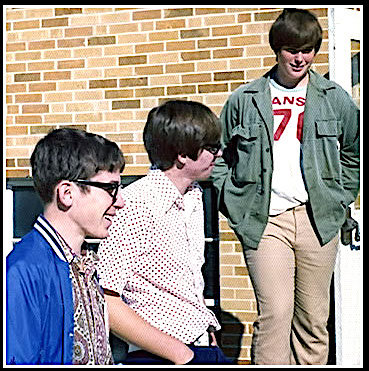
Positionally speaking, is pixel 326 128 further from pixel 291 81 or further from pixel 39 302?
pixel 39 302

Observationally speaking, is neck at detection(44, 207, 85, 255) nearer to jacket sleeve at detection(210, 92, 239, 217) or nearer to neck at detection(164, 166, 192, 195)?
neck at detection(164, 166, 192, 195)

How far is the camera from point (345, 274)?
3.85 metres

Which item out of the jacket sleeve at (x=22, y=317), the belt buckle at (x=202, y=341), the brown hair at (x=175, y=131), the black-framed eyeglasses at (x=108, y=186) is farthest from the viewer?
the brown hair at (x=175, y=131)

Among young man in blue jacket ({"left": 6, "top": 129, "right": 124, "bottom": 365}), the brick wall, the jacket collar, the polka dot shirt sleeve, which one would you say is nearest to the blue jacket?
young man in blue jacket ({"left": 6, "top": 129, "right": 124, "bottom": 365})

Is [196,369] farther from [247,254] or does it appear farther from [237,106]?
[237,106]

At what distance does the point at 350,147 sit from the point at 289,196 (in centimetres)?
43

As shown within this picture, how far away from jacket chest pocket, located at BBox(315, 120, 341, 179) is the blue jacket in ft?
4.97

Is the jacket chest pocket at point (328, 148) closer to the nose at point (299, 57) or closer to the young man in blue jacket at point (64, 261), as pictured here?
the nose at point (299, 57)

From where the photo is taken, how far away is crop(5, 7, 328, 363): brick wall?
14.1 ft

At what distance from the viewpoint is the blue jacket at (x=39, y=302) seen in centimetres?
212

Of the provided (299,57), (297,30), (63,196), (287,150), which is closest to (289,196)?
(287,150)

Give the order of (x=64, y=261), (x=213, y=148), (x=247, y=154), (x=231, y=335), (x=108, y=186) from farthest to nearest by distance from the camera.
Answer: (x=231, y=335), (x=247, y=154), (x=213, y=148), (x=108, y=186), (x=64, y=261)

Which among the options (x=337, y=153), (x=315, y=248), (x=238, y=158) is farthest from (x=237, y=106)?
(x=315, y=248)

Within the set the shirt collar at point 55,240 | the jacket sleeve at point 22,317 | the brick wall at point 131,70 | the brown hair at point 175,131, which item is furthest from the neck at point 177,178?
the brick wall at point 131,70
